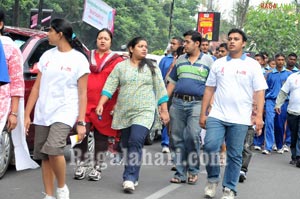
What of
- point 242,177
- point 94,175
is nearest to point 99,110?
point 94,175

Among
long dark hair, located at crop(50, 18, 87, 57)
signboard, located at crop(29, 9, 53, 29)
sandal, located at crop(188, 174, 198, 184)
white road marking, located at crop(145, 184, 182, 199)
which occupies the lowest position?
white road marking, located at crop(145, 184, 182, 199)

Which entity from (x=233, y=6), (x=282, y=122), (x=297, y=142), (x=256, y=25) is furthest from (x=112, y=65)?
(x=233, y=6)

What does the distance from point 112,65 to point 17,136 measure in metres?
2.09

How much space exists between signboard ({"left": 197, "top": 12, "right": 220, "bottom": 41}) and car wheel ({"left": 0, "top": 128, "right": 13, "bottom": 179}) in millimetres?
21708

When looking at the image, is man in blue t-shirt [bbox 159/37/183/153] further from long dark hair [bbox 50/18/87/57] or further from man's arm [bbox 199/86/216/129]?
long dark hair [bbox 50/18/87/57]

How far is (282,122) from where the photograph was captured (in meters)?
12.4

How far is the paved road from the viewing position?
22.8 feet

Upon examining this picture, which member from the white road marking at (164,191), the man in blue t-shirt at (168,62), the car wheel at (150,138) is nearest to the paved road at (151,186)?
the white road marking at (164,191)

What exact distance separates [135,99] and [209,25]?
22412mm

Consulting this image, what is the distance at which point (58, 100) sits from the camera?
589 centimetres

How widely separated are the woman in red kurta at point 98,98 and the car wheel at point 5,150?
85cm

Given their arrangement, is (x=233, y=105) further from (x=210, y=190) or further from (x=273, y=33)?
(x=273, y=33)

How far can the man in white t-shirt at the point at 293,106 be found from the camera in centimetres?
1060

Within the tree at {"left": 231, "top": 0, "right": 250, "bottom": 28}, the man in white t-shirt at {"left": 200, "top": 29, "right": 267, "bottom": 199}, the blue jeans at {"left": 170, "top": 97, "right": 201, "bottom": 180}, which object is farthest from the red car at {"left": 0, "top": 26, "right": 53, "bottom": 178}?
the tree at {"left": 231, "top": 0, "right": 250, "bottom": 28}
